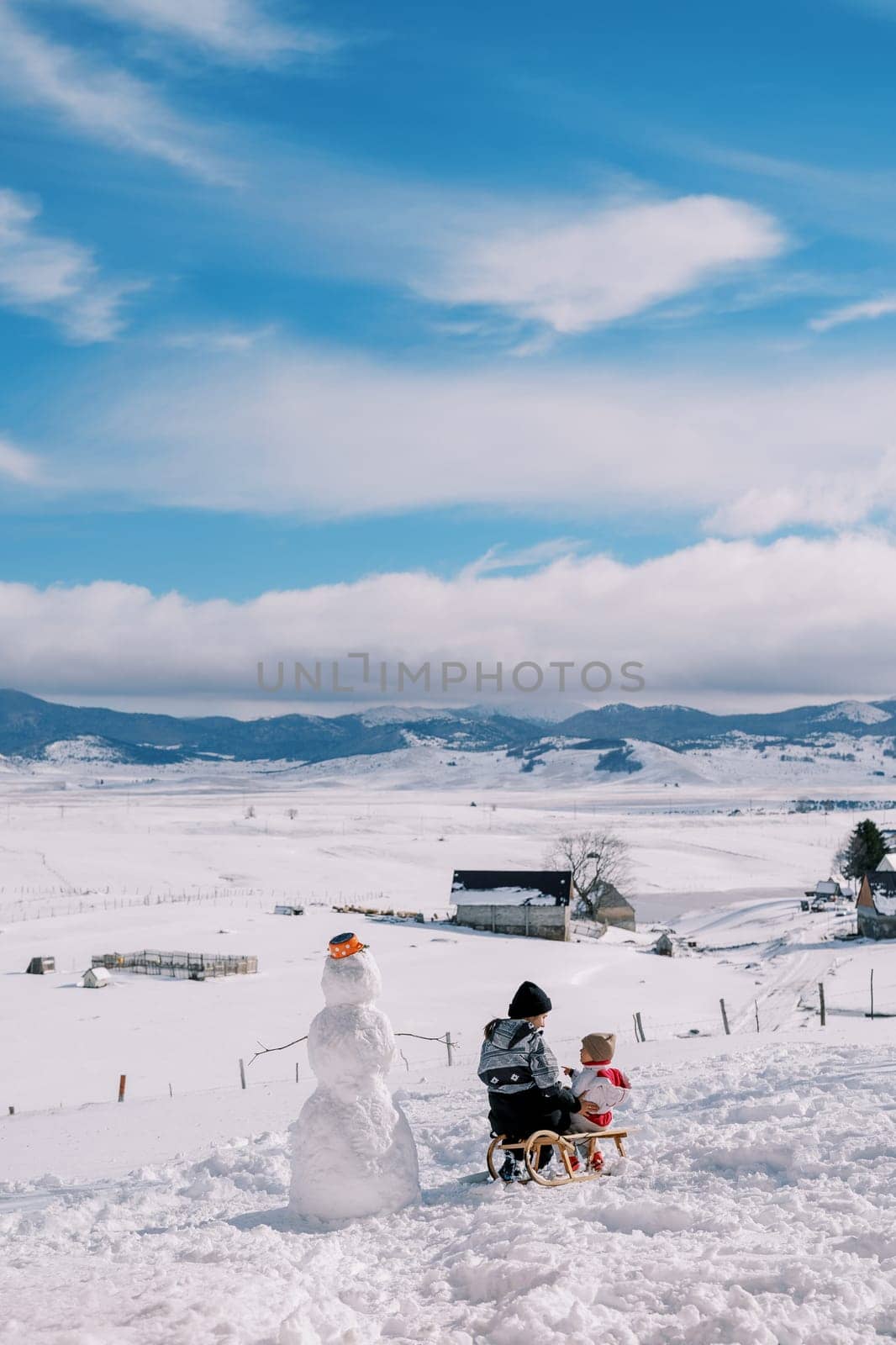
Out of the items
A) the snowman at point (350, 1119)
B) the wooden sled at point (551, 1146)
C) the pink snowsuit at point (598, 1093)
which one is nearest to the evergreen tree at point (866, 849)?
the pink snowsuit at point (598, 1093)

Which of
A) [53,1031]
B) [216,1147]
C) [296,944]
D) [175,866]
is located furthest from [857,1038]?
[175,866]

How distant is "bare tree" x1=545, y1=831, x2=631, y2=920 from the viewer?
75.6 metres

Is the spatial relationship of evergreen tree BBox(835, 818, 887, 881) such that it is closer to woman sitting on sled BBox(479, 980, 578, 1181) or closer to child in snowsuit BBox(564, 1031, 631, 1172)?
child in snowsuit BBox(564, 1031, 631, 1172)

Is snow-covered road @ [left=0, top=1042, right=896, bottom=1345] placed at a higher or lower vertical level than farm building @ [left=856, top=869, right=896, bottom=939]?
higher

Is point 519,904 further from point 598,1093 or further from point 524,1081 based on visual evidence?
point 524,1081

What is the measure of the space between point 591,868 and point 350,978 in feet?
255

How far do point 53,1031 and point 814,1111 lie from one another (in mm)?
27528

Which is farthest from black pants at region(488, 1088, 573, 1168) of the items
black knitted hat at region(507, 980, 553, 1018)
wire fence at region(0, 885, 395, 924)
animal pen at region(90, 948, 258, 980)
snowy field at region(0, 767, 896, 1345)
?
wire fence at region(0, 885, 395, 924)

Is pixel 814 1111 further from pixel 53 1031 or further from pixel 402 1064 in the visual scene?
pixel 53 1031

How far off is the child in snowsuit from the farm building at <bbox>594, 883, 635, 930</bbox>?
64.0 m

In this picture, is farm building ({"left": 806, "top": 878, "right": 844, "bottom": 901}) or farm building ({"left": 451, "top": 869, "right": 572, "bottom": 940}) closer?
farm building ({"left": 451, "top": 869, "right": 572, "bottom": 940})

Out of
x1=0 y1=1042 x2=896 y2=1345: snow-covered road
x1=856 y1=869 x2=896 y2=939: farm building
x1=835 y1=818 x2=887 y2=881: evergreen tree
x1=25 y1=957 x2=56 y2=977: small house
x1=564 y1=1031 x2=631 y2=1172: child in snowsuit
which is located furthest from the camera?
x1=835 y1=818 x2=887 y2=881: evergreen tree

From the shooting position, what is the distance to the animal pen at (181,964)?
43.2 metres

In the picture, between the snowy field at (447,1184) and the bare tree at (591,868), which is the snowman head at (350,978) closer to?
the snowy field at (447,1184)
